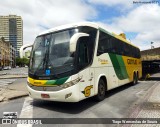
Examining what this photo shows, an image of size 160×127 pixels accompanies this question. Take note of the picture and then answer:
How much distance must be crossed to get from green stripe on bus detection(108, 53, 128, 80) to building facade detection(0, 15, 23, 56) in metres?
126

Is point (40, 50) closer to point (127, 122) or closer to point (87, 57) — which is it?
point (87, 57)

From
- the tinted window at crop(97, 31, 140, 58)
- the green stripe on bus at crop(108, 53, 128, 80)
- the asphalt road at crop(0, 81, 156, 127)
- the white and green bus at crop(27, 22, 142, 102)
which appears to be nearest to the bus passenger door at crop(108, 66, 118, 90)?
the green stripe on bus at crop(108, 53, 128, 80)

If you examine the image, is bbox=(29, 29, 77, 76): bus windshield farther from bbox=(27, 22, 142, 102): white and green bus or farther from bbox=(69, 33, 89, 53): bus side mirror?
bbox=(69, 33, 89, 53): bus side mirror

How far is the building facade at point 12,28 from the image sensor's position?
5295 inches

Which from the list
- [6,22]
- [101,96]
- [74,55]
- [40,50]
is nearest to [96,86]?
[101,96]

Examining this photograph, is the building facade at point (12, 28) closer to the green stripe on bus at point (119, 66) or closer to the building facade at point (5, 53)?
the building facade at point (5, 53)

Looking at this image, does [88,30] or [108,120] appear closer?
[108,120]

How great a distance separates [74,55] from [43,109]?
2.42 meters

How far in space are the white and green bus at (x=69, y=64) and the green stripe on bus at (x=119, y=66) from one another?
153 cm

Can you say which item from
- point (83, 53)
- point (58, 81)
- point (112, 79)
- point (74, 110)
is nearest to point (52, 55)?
point (58, 81)

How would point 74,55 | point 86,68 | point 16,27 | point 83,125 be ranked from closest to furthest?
1. point 83,125
2. point 74,55
3. point 86,68
4. point 16,27

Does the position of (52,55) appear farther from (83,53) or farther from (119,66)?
(119,66)

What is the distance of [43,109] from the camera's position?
7.83 meters

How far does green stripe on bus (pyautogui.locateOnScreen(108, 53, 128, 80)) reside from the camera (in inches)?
437
